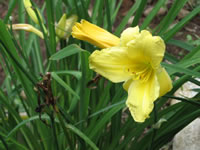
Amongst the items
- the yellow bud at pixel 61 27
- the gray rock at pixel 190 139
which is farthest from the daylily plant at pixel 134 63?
the gray rock at pixel 190 139

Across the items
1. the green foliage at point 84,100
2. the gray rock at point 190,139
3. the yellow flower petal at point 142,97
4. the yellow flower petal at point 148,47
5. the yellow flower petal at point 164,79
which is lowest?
the gray rock at point 190,139

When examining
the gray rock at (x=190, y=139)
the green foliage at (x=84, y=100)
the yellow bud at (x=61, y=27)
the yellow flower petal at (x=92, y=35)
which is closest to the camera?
the yellow flower petal at (x=92, y=35)

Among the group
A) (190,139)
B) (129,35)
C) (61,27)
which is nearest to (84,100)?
(61,27)

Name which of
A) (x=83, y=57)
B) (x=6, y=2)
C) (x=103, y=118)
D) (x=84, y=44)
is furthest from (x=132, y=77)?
(x=6, y=2)

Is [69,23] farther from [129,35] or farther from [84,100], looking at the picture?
[129,35]

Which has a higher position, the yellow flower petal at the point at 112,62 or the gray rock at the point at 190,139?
the yellow flower petal at the point at 112,62

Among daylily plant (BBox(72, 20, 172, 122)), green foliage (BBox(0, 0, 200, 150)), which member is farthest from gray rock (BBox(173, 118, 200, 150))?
daylily plant (BBox(72, 20, 172, 122))

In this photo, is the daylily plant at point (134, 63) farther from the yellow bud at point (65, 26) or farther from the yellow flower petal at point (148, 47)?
the yellow bud at point (65, 26)

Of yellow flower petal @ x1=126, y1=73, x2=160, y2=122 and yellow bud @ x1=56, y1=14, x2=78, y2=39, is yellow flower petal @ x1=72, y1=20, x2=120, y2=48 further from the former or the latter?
yellow bud @ x1=56, y1=14, x2=78, y2=39
